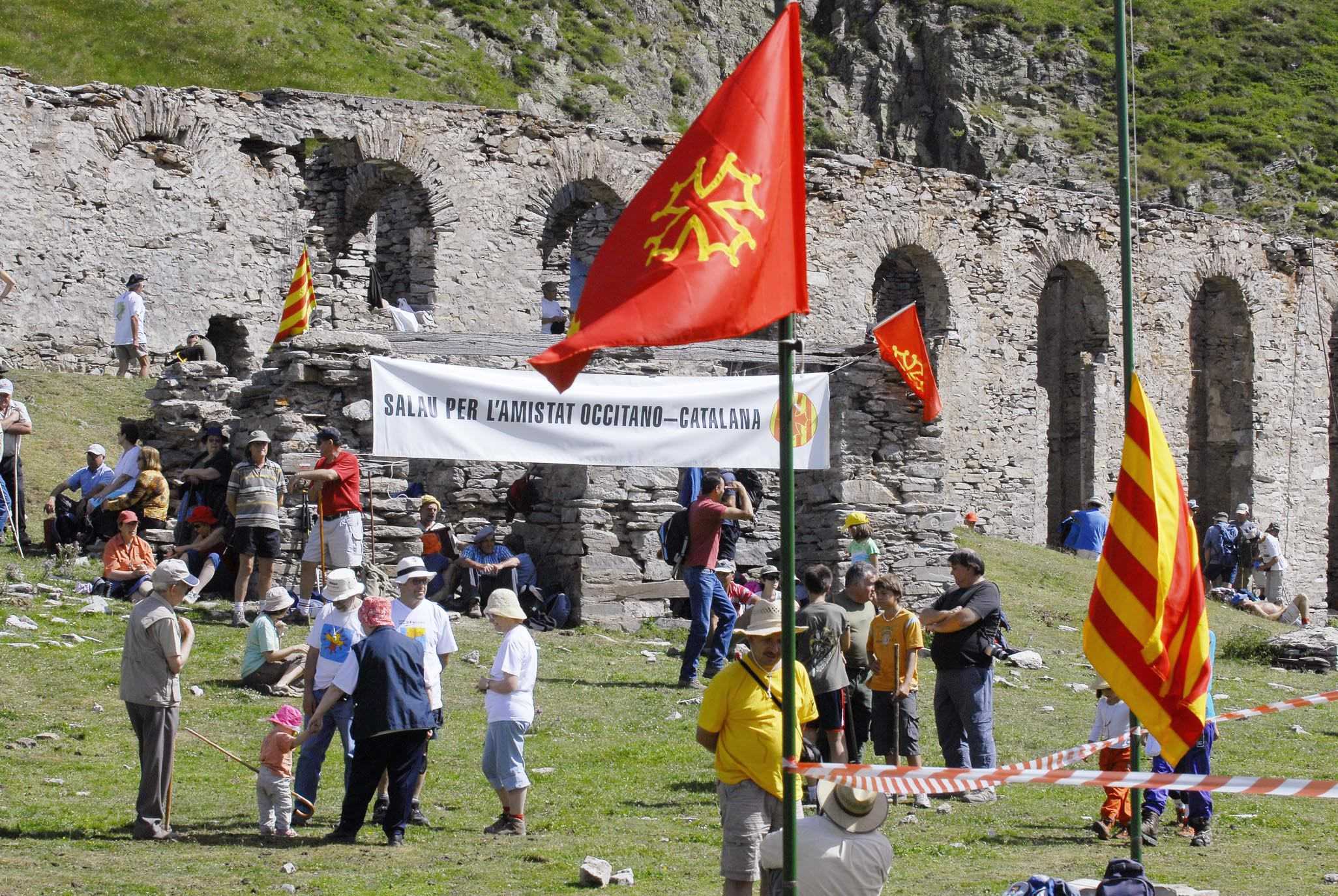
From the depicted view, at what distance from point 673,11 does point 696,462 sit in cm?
3187

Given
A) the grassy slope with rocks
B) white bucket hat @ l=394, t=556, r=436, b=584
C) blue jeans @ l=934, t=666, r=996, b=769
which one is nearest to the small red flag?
blue jeans @ l=934, t=666, r=996, b=769

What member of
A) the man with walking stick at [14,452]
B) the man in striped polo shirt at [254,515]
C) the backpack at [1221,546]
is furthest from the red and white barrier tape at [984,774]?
the backpack at [1221,546]

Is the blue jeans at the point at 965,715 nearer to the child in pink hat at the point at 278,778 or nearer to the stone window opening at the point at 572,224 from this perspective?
the child in pink hat at the point at 278,778

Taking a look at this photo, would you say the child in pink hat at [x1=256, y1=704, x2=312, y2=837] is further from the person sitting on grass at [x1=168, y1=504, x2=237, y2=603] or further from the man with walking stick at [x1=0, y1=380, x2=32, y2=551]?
the man with walking stick at [x1=0, y1=380, x2=32, y2=551]

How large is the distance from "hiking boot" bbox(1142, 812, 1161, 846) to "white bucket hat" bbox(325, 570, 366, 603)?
4.61 meters

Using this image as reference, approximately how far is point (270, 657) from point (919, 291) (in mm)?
19804

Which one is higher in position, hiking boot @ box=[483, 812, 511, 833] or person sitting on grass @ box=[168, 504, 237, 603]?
person sitting on grass @ box=[168, 504, 237, 603]

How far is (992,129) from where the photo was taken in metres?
43.8

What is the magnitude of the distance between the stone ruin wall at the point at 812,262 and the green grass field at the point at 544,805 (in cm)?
635

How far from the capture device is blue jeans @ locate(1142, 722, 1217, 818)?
9.91 metres

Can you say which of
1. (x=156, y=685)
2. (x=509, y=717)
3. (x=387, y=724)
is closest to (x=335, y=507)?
(x=156, y=685)

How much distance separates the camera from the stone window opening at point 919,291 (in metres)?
28.8

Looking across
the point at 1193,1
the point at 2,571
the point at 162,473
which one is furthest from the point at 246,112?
the point at 1193,1

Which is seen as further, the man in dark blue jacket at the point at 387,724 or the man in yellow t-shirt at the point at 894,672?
the man in yellow t-shirt at the point at 894,672
